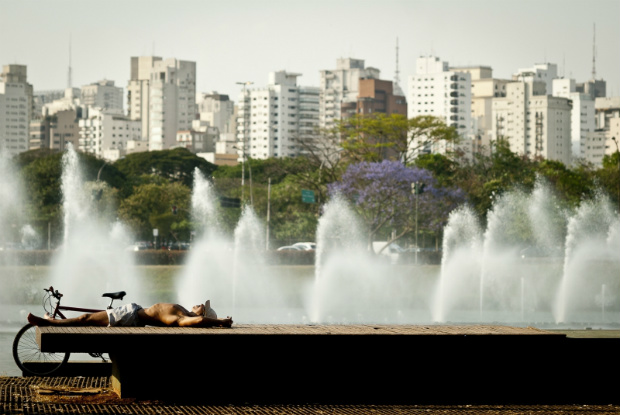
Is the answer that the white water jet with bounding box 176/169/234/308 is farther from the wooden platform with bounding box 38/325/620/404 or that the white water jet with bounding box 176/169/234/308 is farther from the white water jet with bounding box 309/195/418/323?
the wooden platform with bounding box 38/325/620/404

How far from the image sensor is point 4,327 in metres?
27.1

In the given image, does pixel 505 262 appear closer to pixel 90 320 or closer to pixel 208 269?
pixel 208 269

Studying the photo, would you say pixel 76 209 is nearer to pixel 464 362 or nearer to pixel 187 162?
pixel 187 162

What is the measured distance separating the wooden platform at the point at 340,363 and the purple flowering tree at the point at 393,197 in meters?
44.7

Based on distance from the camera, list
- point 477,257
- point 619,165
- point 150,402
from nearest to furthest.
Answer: point 150,402 → point 477,257 → point 619,165

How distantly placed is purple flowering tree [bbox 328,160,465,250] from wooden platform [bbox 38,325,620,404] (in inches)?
1759

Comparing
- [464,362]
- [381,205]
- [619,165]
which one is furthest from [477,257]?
[464,362]

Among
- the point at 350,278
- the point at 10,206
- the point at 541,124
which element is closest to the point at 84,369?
the point at 350,278

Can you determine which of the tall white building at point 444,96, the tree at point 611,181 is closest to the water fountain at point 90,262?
the tree at point 611,181

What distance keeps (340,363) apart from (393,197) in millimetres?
47311

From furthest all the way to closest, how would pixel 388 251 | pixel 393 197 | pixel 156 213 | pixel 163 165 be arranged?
pixel 163 165, pixel 156 213, pixel 388 251, pixel 393 197

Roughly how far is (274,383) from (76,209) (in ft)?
179

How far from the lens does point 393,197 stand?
5734 cm

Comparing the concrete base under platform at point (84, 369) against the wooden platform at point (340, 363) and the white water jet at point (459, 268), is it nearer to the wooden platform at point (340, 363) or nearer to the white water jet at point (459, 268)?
the wooden platform at point (340, 363)
